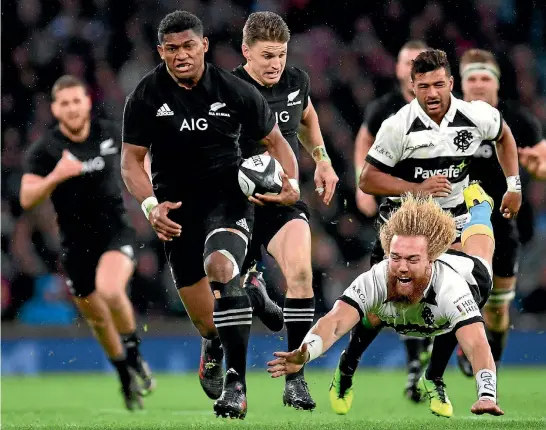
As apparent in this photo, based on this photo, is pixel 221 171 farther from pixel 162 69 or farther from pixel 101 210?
pixel 101 210

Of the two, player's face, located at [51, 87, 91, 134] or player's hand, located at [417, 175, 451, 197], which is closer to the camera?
player's hand, located at [417, 175, 451, 197]

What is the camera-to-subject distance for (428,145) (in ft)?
28.7

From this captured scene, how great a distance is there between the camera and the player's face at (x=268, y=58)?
8.69 m

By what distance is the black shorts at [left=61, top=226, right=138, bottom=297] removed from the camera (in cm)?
1103

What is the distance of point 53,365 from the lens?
1546cm

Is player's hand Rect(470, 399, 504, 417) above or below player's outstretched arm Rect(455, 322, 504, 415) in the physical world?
below

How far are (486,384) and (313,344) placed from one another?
920mm

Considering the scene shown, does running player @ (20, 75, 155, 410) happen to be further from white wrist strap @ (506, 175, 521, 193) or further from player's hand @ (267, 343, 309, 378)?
player's hand @ (267, 343, 309, 378)

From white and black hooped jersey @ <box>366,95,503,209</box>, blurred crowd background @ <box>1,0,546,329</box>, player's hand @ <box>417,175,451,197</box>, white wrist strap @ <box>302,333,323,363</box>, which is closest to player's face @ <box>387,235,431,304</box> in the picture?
white wrist strap @ <box>302,333,323,363</box>

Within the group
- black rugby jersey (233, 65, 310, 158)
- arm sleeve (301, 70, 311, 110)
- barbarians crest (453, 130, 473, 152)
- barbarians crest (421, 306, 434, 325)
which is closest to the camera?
barbarians crest (421, 306, 434, 325)

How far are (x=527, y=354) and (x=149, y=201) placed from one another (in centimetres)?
798

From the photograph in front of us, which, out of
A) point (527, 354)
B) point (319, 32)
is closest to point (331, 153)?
point (319, 32)

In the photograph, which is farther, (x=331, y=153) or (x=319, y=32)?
(x=319, y=32)

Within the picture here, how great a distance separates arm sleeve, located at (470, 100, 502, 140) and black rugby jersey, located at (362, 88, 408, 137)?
1500mm
